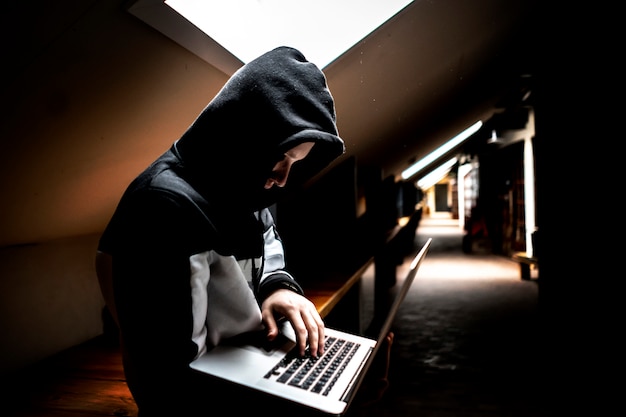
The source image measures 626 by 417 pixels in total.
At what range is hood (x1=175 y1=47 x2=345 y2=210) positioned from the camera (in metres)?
0.79

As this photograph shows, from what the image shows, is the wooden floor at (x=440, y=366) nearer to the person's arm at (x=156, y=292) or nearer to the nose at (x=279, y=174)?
the person's arm at (x=156, y=292)

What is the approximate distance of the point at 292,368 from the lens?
77 cm

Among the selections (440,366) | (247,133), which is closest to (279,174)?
(247,133)

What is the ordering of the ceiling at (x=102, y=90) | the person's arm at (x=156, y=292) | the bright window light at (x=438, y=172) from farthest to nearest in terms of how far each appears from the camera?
the bright window light at (x=438, y=172), the ceiling at (x=102, y=90), the person's arm at (x=156, y=292)

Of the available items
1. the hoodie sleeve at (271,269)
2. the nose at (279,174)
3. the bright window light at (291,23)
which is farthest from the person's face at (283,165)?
the bright window light at (291,23)

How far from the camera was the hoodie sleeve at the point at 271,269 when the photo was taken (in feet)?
3.25

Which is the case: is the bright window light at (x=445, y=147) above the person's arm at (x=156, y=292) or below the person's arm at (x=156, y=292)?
above

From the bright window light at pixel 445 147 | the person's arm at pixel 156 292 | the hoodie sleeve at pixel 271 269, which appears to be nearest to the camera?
the person's arm at pixel 156 292

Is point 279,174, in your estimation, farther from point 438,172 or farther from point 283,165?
point 438,172

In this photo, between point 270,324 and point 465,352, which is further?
point 465,352

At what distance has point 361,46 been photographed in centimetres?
148

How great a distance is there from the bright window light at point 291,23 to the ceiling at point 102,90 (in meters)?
0.06

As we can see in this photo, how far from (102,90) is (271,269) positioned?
587 mm

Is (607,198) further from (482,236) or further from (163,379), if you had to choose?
(482,236)
